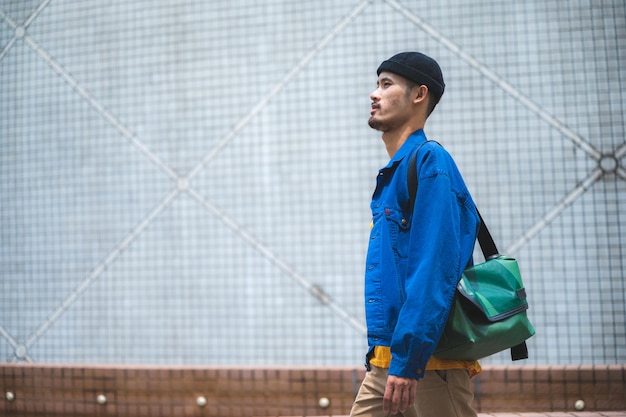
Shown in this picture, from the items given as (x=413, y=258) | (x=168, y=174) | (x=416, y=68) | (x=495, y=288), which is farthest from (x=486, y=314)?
(x=168, y=174)

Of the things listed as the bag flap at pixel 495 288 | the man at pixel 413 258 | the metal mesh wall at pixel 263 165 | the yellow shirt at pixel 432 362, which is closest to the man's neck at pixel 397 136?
the man at pixel 413 258

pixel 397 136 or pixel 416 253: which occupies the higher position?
pixel 397 136

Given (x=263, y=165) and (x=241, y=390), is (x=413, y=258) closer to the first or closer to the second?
(x=241, y=390)

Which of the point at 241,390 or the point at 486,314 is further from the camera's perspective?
the point at 241,390

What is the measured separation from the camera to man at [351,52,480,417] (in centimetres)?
143

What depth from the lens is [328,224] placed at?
4.28 meters

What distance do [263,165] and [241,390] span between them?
1454mm

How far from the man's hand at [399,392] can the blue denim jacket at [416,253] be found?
17 mm

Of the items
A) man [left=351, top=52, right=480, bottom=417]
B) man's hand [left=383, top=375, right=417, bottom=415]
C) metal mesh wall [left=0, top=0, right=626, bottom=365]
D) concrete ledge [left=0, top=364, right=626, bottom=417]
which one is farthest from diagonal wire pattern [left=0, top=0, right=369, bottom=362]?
man's hand [left=383, top=375, right=417, bottom=415]

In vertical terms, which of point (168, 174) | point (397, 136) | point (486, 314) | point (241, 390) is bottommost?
point (241, 390)

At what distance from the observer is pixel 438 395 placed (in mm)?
1571

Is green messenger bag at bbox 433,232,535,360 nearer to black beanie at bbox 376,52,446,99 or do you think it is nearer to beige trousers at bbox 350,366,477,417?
beige trousers at bbox 350,366,477,417

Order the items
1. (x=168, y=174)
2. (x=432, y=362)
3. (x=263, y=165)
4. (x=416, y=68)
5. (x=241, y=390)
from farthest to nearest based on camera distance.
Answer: (x=168, y=174) → (x=263, y=165) → (x=241, y=390) → (x=416, y=68) → (x=432, y=362)

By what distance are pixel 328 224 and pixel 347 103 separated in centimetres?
76
